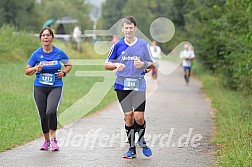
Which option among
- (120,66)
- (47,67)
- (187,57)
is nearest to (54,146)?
(47,67)

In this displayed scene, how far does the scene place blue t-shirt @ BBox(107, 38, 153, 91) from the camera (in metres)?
9.77

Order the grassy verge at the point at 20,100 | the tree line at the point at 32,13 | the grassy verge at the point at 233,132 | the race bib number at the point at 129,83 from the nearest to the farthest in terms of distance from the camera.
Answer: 1. the grassy verge at the point at 233,132
2. the race bib number at the point at 129,83
3. the grassy verge at the point at 20,100
4. the tree line at the point at 32,13

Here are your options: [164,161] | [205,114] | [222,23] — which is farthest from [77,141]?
[222,23]

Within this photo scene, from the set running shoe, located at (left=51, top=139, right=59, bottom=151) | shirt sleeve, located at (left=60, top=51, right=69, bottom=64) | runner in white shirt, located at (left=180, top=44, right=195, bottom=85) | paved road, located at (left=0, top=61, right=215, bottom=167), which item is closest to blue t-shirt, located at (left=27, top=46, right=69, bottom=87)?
shirt sleeve, located at (left=60, top=51, right=69, bottom=64)

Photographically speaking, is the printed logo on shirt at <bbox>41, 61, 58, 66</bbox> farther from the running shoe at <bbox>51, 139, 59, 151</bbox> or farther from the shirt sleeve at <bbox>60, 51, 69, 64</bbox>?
the running shoe at <bbox>51, 139, 59, 151</bbox>

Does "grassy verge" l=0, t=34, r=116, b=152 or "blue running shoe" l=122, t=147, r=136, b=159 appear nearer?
"blue running shoe" l=122, t=147, r=136, b=159

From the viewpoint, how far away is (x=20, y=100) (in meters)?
17.9

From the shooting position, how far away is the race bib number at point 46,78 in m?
10.6

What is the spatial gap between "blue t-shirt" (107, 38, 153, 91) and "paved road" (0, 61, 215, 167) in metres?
1.20

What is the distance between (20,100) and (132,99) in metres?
8.52

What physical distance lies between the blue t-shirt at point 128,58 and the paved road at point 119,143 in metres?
1.20

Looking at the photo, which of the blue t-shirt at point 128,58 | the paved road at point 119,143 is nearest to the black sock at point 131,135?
the paved road at point 119,143

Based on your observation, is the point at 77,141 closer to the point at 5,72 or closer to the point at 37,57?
the point at 37,57

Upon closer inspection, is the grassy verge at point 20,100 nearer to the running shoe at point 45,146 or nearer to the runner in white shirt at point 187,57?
the running shoe at point 45,146
